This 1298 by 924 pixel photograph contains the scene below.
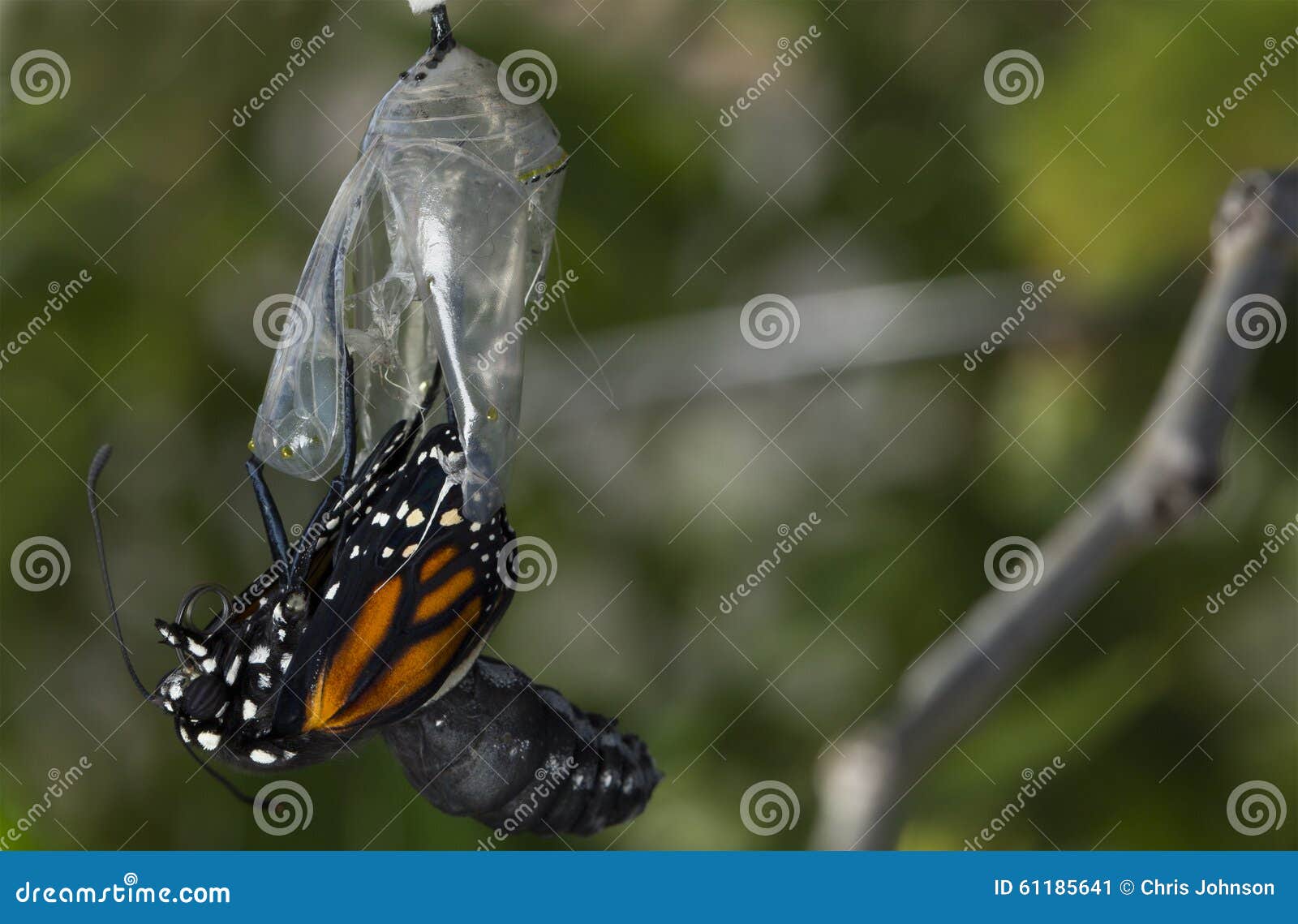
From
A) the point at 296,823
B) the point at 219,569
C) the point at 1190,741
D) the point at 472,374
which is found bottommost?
the point at 296,823

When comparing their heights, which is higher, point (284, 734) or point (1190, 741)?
point (1190, 741)

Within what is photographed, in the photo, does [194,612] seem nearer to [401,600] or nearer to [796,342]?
[401,600]

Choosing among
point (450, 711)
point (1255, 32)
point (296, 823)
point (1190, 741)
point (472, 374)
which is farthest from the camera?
point (296, 823)

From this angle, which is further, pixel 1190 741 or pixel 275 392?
pixel 1190 741

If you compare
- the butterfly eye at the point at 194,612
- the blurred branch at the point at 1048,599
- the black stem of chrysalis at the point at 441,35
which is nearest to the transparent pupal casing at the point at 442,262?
the black stem of chrysalis at the point at 441,35

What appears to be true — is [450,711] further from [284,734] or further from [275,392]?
[275,392]

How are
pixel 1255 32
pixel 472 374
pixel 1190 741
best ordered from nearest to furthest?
pixel 472 374 < pixel 1255 32 < pixel 1190 741

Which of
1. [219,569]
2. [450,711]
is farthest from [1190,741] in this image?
[219,569]
